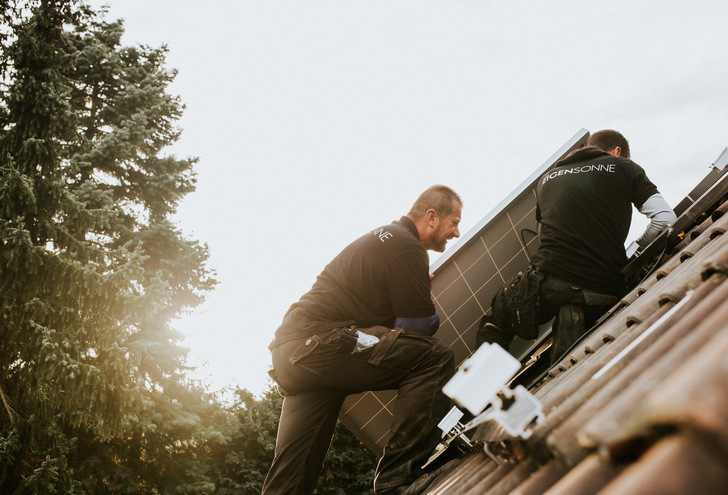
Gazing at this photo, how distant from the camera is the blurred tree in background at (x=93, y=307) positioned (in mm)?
6301

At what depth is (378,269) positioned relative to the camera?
2.64 metres

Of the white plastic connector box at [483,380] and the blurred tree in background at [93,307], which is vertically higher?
the blurred tree in background at [93,307]

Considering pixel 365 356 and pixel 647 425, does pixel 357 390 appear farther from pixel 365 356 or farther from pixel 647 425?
pixel 647 425

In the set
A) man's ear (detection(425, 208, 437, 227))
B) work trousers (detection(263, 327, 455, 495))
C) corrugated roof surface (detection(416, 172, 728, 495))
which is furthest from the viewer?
man's ear (detection(425, 208, 437, 227))

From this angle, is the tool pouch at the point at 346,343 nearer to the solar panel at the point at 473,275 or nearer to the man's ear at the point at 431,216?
the man's ear at the point at 431,216

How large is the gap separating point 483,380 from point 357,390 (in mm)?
1598

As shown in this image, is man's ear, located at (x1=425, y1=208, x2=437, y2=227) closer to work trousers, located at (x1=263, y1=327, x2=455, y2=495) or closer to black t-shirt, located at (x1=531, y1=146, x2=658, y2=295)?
black t-shirt, located at (x1=531, y1=146, x2=658, y2=295)

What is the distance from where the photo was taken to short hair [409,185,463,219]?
125 inches

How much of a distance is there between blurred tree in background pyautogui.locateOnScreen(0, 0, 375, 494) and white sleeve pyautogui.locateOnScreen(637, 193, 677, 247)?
6.70 meters

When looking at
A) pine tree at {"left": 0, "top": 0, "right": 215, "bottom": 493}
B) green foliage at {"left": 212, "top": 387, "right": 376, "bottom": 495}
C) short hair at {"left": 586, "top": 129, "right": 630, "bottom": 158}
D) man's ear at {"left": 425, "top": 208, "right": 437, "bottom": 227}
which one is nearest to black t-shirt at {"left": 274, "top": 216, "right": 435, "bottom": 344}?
man's ear at {"left": 425, "top": 208, "right": 437, "bottom": 227}

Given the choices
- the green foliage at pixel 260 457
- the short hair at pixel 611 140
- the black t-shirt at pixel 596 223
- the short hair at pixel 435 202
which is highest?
the short hair at pixel 435 202

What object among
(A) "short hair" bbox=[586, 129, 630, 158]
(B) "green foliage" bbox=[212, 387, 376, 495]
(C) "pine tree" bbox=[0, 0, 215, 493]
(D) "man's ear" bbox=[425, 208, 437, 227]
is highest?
(C) "pine tree" bbox=[0, 0, 215, 493]

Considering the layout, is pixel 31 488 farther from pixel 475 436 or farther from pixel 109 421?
pixel 475 436

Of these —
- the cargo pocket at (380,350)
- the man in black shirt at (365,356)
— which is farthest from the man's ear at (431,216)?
the cargo pocket at (380,350)
